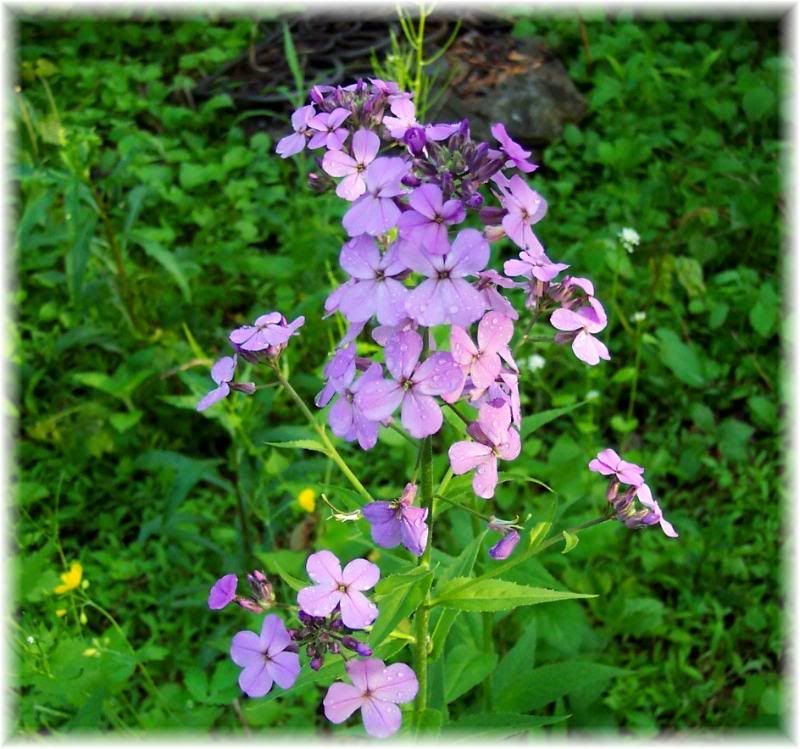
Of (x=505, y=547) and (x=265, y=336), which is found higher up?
(x=265, y=336)

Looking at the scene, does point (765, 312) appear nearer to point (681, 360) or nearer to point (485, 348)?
point (681, 360)

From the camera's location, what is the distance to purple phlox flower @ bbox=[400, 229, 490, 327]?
4.40ft

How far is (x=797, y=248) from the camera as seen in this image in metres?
3.95

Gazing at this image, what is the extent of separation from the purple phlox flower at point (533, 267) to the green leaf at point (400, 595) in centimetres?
51

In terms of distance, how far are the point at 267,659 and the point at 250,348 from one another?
517 millimetres

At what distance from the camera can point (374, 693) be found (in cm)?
149

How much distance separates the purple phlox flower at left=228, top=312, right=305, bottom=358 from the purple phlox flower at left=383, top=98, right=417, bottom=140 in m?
0.34

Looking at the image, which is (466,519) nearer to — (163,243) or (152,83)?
(163,243)

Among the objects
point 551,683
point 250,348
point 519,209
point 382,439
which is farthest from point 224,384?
point 382,439

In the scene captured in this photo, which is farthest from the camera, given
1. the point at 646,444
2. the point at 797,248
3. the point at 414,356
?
the point at 797,248

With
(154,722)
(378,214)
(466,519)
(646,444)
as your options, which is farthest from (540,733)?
(378,214)

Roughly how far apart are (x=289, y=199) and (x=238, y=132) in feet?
2.22

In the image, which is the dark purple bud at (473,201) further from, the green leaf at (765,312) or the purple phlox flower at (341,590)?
the green leaf at (765,312)

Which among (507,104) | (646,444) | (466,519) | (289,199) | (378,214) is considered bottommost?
(646,444)
